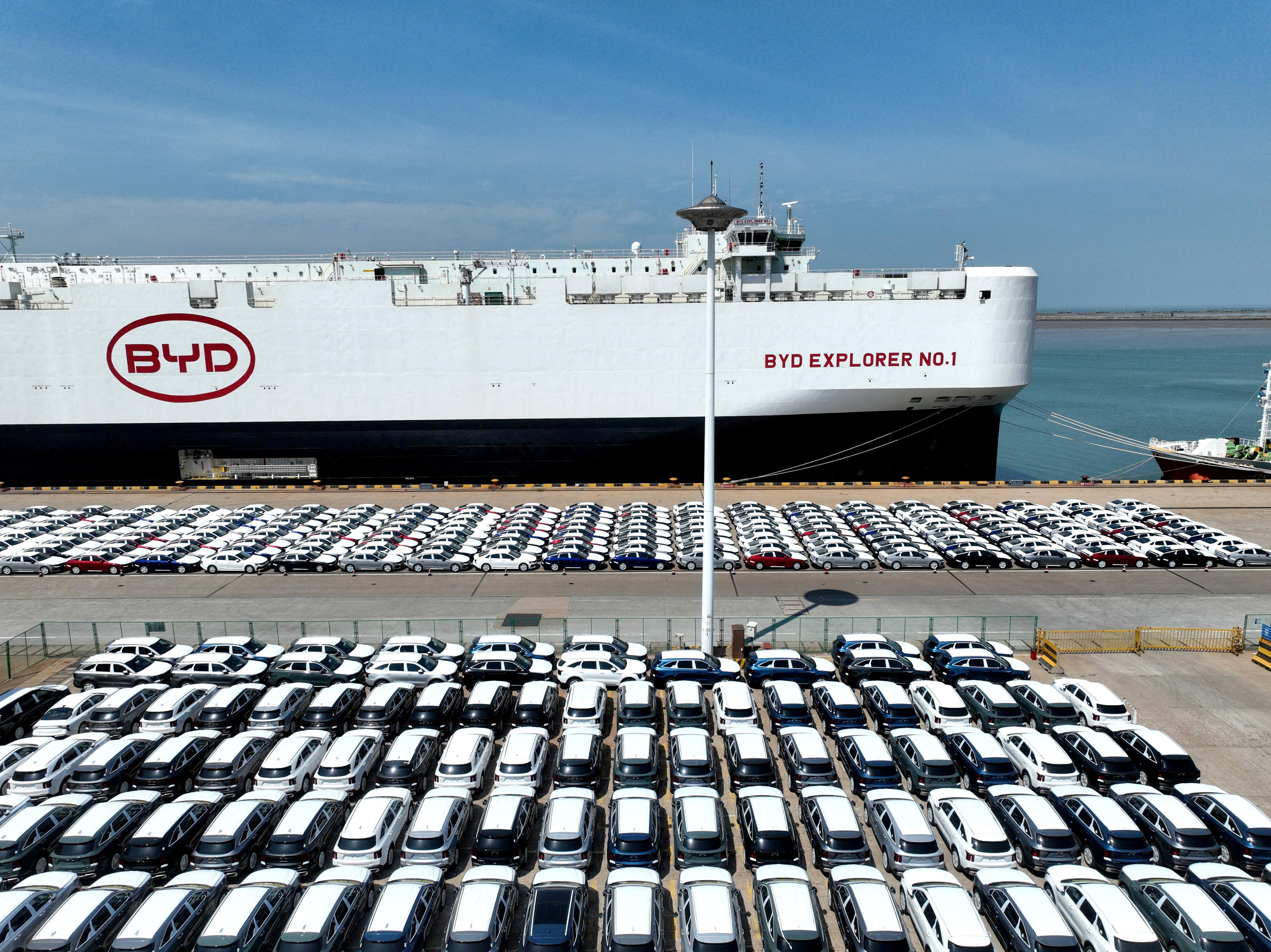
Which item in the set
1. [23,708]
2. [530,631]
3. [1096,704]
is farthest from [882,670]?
[23,708]

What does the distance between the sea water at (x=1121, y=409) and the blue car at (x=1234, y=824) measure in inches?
1530

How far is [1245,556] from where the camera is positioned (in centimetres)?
2611

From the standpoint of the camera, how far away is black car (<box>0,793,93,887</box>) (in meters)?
10.5

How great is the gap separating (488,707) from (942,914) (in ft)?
28.9

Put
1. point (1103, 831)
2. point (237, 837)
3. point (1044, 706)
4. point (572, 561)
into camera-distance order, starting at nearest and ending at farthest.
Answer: point (237, 837) < point (1103, 831) < point (1044, 706) < point (572, 561)

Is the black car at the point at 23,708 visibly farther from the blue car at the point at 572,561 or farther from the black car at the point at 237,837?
the blue car at the point at 572,561

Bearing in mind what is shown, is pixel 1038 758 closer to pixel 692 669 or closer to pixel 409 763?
pixel 692 669

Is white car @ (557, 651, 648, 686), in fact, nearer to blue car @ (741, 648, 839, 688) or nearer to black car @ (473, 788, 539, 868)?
blue car @ (741, 648, 839, 688)

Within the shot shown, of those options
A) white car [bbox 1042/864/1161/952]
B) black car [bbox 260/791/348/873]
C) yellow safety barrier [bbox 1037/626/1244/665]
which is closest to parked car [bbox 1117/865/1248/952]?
white car [bbox 1042/864/1161/952]

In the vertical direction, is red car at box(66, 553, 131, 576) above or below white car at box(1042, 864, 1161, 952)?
below

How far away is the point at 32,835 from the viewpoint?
35.7ft

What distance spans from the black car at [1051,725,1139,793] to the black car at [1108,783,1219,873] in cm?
74

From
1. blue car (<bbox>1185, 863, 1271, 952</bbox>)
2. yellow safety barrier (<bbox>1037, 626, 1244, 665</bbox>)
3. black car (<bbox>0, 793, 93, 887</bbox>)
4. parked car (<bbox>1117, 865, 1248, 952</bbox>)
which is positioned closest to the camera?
parked car (<bbox>1117, 865, 1248, 952</bbox>)

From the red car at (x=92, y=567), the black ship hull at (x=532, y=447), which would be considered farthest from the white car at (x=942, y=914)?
the black ship hull at (x=532, y=447)
